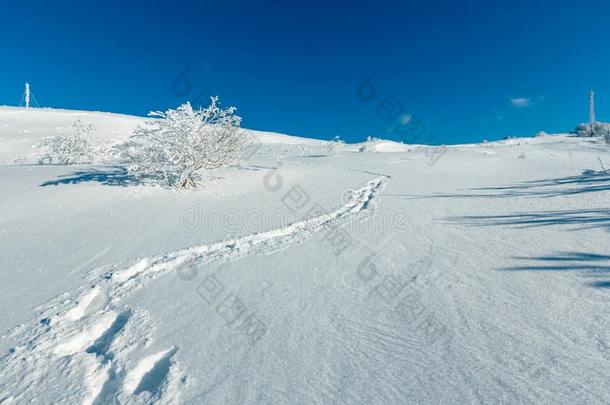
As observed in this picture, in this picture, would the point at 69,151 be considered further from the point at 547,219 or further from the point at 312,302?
the point at 547,219

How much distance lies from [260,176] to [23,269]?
6418 mm

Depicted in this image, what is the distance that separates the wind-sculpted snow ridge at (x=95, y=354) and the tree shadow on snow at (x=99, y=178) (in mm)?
4990

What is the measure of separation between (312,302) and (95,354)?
1532 millimetres

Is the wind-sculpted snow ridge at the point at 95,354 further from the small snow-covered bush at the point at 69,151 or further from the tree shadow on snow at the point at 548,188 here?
the small snow-covered bush at the point at 69,151

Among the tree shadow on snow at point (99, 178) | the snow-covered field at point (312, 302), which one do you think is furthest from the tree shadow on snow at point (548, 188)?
the tree shadow on snow at point (99, 178)

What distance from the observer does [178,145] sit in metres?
8.39

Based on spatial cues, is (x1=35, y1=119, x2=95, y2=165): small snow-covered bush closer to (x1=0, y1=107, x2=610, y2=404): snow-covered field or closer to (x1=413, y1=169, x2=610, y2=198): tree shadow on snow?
(x1=0, y1=107, x2=610, y2=404): snow-covered field

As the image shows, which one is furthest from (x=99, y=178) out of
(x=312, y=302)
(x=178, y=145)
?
(x=312, y=302)

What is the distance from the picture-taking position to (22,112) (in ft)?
91.6

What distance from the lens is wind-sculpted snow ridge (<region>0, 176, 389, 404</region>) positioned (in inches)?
84.1

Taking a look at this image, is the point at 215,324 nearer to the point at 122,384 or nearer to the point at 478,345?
the point at 122,384

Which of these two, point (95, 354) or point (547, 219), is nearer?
point (95, 354)

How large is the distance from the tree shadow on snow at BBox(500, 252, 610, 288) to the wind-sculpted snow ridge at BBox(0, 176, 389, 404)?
286cm

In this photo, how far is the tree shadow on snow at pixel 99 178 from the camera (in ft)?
27.2
